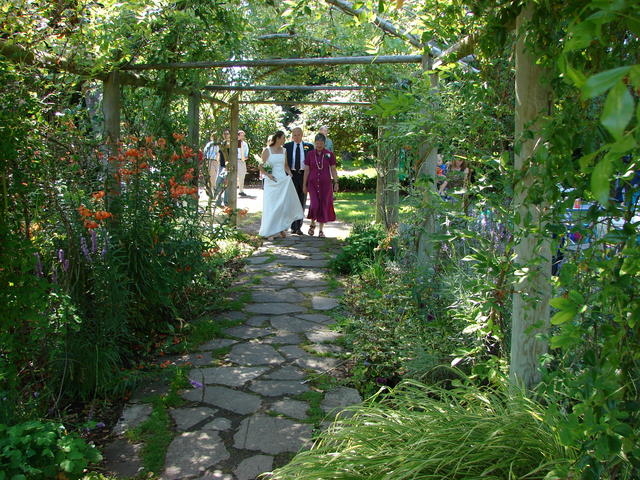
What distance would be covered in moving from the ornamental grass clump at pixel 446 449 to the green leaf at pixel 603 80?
1.46 m

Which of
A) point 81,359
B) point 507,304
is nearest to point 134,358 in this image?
point 81,359

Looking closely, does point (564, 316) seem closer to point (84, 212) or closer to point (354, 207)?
point (84, 212)

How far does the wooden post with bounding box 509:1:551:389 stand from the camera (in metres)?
2.31

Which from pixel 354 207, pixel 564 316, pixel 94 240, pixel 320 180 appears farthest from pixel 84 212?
pixel 354 207

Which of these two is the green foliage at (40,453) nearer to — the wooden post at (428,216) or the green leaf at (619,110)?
the green leaf at (619,110)

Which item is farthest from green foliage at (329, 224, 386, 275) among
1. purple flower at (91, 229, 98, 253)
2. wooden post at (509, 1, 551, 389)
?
wooden post at (509, 1, 551, 389)

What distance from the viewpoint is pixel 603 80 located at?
71cm

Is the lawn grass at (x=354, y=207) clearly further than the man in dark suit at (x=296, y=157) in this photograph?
Yes

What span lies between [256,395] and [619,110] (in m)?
3.39

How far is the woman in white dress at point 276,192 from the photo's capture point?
9945 millimetres

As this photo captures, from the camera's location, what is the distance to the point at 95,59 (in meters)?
4.48

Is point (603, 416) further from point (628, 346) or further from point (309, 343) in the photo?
point (309, 343)

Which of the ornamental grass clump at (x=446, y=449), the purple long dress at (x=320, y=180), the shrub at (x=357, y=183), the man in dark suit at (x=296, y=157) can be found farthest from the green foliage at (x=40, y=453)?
the shrub at (x=357, y=183)

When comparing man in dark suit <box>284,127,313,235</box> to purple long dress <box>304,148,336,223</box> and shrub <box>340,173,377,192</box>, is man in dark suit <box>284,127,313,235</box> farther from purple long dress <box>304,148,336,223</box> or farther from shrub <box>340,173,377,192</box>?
shrub <box>340,173,377,192</box>
